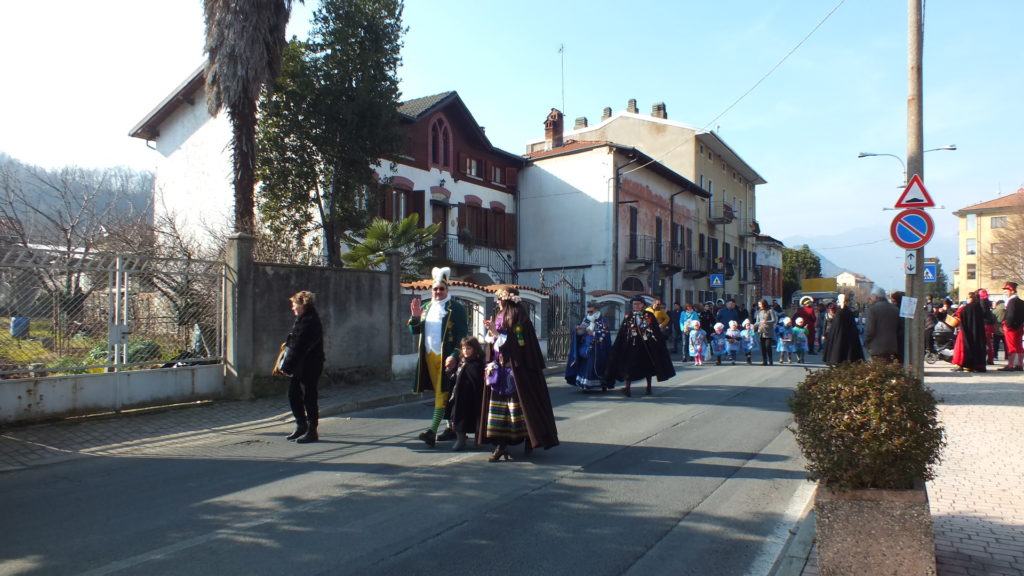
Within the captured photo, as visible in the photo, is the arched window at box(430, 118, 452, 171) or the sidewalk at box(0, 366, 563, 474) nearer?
the sidewalk at box(0, 366, 563, 474)

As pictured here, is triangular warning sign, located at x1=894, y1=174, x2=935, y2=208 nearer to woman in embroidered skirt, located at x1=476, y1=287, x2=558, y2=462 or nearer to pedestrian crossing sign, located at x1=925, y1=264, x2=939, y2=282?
woman in embroidered skirt, located at x1=476, y1=287, x2=558, y2=462

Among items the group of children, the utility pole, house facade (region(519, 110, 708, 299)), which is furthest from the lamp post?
house facade (region(519, 110, 708, 299))

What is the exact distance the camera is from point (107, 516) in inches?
202

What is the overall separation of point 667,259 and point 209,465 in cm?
3063

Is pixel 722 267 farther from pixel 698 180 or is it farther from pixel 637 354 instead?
pixel 637 354

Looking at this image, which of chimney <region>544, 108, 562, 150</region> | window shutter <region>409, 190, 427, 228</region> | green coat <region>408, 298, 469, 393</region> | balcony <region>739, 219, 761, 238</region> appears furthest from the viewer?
balcony <region>739, 219, 761, 238</region>

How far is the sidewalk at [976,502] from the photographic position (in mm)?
3984

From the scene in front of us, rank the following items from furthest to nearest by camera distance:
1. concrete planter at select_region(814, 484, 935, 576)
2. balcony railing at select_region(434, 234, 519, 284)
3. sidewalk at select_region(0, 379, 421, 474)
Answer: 1. balcony railing at select_region(434, 234, 519, 284)
2. sidewalk at select_region(0, 379, 421, 474)
3. concrete planter at select_region(814, 484, 935, 576)

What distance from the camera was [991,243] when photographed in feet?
155

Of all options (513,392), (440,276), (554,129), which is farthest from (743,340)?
(554,129)

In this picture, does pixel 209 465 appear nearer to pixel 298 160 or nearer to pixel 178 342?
pixel 178 342

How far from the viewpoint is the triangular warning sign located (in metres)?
8.93

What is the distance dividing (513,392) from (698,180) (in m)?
35.8

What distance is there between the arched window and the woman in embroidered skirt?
19.0 meters
